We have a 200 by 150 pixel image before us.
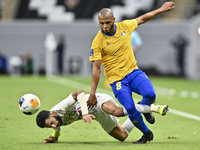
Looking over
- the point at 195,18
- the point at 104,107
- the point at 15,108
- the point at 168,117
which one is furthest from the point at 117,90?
the point at 195,18

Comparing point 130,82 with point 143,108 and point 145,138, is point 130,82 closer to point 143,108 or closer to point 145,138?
point 143,108

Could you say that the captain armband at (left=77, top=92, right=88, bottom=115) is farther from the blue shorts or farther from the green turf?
the blue shorts

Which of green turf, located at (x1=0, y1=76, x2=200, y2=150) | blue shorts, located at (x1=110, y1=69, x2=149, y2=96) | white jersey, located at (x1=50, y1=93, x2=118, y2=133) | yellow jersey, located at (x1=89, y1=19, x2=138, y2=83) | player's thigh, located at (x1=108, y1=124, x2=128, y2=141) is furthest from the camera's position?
player's thigh, located at (x1=108, y1=124, x2=128, y2=141)

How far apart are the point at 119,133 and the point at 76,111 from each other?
0.82 m

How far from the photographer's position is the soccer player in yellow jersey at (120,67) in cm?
598

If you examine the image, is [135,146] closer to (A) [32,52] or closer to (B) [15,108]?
(B) [15,108]

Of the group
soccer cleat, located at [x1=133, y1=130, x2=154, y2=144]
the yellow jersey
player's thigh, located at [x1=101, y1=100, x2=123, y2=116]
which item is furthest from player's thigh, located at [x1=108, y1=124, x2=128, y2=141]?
the yellow jersey

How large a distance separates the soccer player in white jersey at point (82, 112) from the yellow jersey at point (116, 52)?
427 mm

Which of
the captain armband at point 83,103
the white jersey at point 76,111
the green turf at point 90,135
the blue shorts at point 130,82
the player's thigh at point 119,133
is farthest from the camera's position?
the player's thigh at point 119,133

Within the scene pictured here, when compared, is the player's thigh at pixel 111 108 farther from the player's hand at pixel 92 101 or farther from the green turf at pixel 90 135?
the green turf at pixel 90 135

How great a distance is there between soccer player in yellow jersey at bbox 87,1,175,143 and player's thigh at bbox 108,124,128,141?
403mm

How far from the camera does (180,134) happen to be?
22.9ft

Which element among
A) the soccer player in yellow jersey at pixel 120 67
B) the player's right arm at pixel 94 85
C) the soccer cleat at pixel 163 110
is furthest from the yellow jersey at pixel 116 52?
the soccer cleat at pixel 163 110

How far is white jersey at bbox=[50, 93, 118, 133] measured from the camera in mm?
5965
